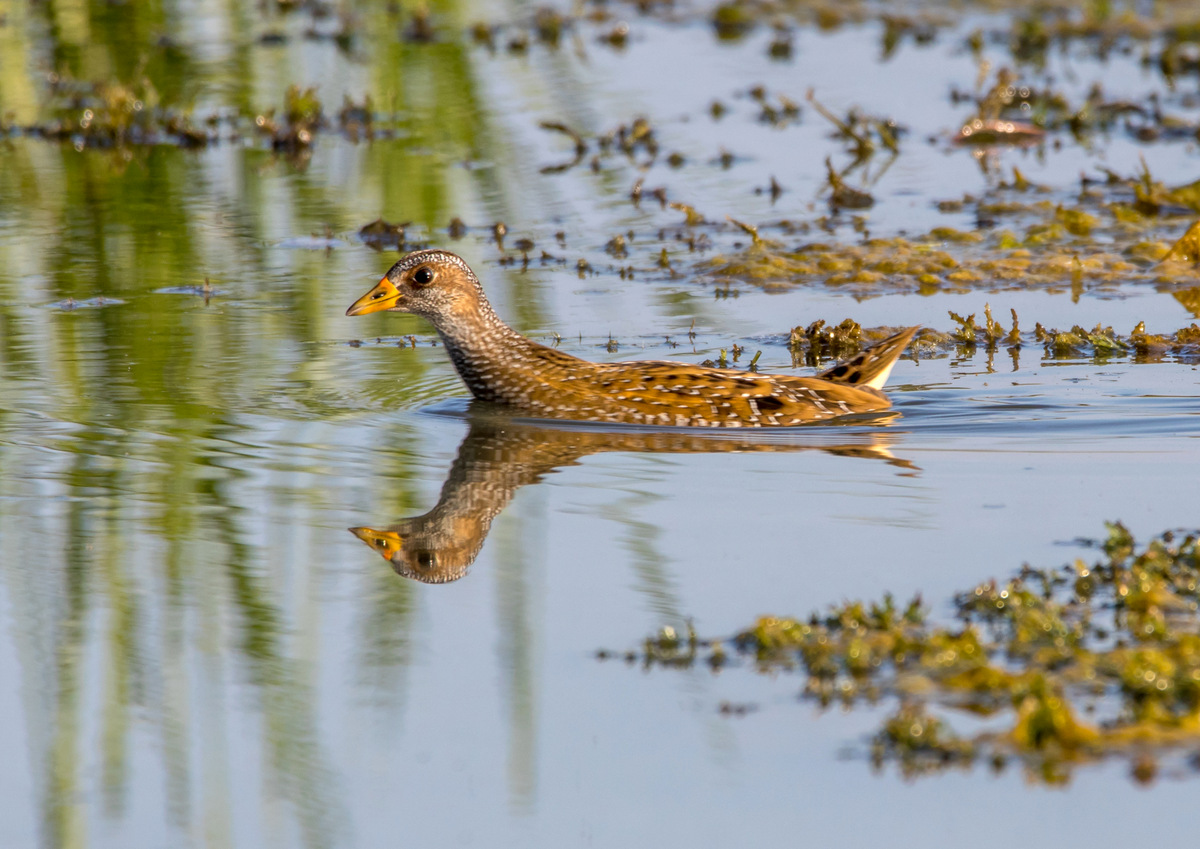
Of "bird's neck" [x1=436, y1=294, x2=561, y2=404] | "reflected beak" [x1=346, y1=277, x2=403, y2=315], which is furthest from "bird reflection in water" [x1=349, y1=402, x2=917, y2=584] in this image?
"reflected beak" [x1=346, y1=277, x2=403, y2=315]

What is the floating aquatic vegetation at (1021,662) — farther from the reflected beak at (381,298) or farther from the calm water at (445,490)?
the reflected beak at (381,298)

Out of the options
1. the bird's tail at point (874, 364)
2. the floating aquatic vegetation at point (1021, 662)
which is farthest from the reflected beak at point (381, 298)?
the floating aquatic vegetation at point (1021, 662)

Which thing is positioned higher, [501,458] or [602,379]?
[602,379]

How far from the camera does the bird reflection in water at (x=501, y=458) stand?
6.99 meters

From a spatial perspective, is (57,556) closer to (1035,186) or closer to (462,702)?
(462,702)

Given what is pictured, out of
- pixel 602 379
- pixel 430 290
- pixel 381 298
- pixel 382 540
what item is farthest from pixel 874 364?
pixel 382 540

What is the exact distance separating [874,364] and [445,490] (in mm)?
2344

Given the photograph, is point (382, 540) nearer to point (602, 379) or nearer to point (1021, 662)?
point (602, 379)

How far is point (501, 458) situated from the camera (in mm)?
8531

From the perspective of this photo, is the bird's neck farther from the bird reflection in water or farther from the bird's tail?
the bird's tail

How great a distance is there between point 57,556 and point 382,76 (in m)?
13.4

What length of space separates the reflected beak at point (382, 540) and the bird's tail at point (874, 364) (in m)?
2.90

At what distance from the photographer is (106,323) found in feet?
36.3

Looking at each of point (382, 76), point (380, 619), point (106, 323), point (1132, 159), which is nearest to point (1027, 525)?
point (380, 619)
